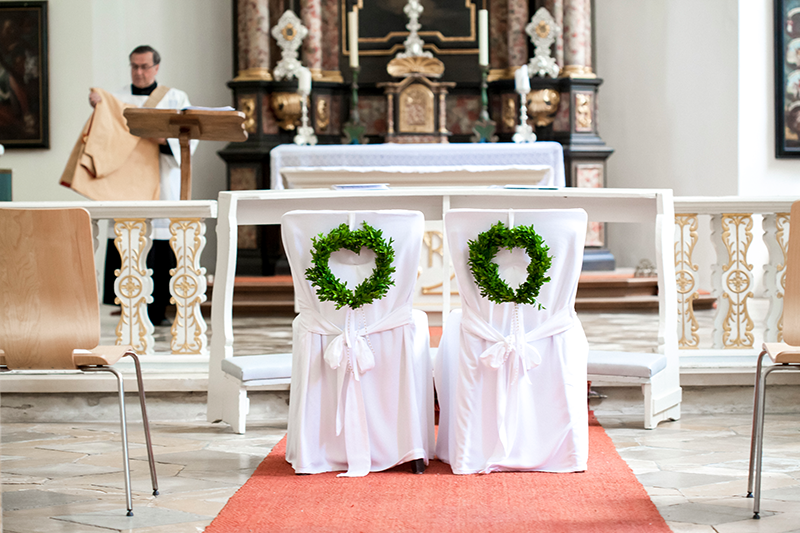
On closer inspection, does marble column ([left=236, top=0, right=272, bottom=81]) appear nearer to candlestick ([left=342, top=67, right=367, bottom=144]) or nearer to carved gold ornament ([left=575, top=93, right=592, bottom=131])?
candlestick ([left=342, top=67, right=367, bottom=144])

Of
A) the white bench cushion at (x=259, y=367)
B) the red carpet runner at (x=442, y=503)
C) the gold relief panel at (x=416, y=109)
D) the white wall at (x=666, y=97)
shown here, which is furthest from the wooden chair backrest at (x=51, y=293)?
the white wall at (x=666, y=97)

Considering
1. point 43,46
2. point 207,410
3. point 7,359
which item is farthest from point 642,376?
point 43,46

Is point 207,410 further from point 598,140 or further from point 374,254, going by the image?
point 598,140

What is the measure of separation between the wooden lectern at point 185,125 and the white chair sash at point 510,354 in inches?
77.9

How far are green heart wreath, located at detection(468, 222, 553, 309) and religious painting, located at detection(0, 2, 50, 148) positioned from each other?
259 inches

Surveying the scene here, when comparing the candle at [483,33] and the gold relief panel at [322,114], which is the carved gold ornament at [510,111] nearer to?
the candle at [483,33]

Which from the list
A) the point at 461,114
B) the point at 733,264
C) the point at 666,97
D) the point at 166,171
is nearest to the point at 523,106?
the point at 461,114

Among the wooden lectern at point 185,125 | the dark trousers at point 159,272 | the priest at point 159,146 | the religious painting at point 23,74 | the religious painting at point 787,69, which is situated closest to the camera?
the wooden lectern at point 185,125

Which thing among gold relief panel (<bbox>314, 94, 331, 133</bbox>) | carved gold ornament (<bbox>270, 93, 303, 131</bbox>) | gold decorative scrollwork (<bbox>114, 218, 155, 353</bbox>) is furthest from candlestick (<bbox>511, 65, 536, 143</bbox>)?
gold decorative scrollwork (<bbox>114, 218, 155, 353</bbox>)

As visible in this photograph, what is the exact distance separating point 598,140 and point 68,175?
4835mm

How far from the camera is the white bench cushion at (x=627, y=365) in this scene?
146 inches

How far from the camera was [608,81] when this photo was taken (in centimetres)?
912

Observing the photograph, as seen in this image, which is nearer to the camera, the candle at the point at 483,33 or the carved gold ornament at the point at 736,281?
the carved gold ornament at the point at 736,281

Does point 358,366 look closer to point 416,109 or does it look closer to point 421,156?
point 421,156
